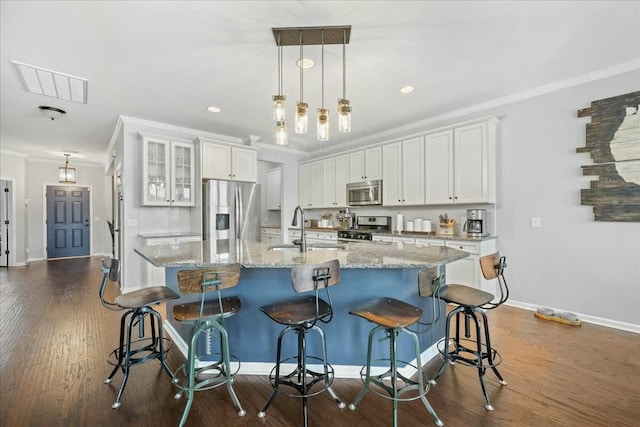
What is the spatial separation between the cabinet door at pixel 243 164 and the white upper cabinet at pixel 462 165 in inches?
115

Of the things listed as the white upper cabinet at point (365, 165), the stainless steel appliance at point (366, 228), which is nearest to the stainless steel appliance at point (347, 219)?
the stainless steel appliance at point (366, 228)

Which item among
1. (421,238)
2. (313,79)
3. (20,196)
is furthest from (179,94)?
(20,196)

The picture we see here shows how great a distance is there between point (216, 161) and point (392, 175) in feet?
9.41

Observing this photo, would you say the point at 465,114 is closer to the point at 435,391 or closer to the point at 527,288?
the point at 527,288

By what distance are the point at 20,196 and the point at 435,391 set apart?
9.27 metres

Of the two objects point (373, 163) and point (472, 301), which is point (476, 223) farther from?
point (472, 301)

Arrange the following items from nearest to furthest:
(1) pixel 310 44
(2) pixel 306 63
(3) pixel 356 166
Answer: (1) pixel 310 44, (2) pixel 306 63, (3) pixel 356 166

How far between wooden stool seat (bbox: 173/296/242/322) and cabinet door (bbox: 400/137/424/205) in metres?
3.21

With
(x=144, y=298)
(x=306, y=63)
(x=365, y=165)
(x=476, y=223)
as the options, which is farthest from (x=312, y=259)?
(x=365, y=165)

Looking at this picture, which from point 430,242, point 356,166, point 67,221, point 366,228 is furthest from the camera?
point 67,221

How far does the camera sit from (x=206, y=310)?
6.02ft

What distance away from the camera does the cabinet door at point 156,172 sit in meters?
4.34

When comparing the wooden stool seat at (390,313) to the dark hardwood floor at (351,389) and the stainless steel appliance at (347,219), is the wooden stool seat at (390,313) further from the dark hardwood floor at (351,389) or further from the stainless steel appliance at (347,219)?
the stainless steel appliance at (347,219)

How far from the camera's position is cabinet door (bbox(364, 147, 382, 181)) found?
191 inches
